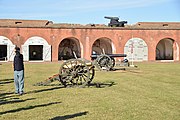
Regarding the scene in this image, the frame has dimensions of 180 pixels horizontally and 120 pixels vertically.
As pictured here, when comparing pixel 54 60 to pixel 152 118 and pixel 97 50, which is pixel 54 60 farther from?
pixel 152 118

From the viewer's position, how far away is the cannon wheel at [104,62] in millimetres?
18859

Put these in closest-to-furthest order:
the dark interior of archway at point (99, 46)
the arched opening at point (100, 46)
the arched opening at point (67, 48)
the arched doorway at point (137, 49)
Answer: the arched doorway at point (137, 49) → the arched opening at point (100, 46) → the arched opening at point (67, 48) → the dark interior of archway at point (99, 46)

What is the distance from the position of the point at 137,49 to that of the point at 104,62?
55.3 feet

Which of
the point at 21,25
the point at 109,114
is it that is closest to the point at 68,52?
the point at 21,25

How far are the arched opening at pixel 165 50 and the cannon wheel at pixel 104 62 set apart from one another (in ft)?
67.0

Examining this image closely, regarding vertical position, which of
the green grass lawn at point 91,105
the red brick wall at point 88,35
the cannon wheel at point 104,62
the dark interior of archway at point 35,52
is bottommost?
the green grass lawn at point 91,105

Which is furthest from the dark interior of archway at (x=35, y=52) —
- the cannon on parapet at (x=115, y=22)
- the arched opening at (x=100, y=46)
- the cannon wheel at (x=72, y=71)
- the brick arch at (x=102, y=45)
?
the cannon wheel at (x=72, y=71)

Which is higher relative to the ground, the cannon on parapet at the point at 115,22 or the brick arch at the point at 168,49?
the cannon on parapet at the point at 115,22

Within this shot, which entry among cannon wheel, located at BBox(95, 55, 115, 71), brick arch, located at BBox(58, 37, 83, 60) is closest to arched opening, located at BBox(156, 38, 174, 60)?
brick arch, located at BBox(58, 37, 83, 60)

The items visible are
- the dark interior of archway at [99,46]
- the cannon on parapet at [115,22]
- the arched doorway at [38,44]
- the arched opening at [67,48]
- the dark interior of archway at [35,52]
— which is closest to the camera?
the arched doorway at [38,44]

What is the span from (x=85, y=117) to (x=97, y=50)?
33.1m

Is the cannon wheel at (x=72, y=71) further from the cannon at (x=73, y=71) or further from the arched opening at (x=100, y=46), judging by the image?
the arched opening at (x=100, y=46)

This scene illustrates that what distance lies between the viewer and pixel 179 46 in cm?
3588

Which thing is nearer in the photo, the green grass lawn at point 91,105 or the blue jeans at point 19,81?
the green grass lawn at point 91,105
